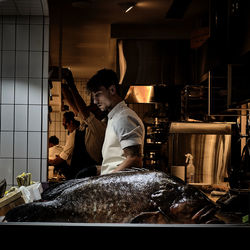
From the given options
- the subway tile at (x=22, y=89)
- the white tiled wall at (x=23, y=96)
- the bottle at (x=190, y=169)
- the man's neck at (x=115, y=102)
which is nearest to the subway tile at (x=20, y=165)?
the white tiled wall at (x=23, y=96)

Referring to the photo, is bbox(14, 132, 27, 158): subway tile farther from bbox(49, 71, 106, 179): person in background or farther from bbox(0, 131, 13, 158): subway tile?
bbox(49, 71, 106, 179): person in background

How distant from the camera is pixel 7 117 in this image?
3.49 m

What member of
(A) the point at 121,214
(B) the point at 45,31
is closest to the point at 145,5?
(B) the point at 45,31

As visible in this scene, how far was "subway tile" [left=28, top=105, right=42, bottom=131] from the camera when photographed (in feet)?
11.4

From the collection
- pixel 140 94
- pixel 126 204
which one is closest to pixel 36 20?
pixel 140 94

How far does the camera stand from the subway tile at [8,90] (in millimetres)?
3479

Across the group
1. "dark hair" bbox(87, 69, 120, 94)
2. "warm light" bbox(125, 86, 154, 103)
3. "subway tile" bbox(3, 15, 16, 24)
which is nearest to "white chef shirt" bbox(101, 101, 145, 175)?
"dark hair" bbox(87, 69, 120, 94)

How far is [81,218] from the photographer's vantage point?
1580 mm

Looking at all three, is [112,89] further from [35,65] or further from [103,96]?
[35,65]

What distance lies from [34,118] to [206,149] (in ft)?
7.78

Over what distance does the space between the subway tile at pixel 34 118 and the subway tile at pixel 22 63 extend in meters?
0.29

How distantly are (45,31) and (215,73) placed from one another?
73.7 inches

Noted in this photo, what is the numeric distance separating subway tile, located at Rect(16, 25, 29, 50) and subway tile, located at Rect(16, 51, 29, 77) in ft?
0.17

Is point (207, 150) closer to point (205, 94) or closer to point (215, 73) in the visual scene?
point (205, 94)
